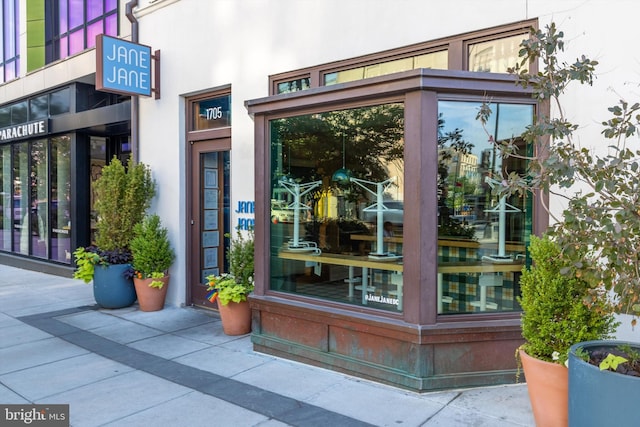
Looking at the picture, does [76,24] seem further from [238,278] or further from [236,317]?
[236,317]

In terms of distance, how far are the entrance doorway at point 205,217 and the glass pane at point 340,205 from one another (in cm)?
206

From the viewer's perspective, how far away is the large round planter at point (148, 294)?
6.50 meters

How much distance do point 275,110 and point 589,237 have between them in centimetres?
303

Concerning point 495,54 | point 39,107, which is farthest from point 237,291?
point 39,107

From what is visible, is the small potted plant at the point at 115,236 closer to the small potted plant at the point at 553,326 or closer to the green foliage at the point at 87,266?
the green foliage at the point at 87,266

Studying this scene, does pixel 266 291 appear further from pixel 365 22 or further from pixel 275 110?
pixel 365 22

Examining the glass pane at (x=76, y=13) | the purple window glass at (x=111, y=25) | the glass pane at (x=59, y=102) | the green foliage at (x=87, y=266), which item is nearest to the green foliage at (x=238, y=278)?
the green foliage at (x=87, y=266)

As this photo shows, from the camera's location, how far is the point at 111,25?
8.27 meters

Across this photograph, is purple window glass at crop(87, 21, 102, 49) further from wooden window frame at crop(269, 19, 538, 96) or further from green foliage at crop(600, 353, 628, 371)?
green foliage at crop(600, 353, 628, 371)

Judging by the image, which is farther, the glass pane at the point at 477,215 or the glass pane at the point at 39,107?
the glass pane at the point at 39,107

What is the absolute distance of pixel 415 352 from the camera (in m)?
3.78

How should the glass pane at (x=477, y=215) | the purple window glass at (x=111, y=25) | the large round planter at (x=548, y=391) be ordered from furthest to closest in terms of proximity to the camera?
the purple window glass at (x=111, y=25) < the glass pane at (x=477, y=215) < the large round planter at (x=548, y=391)

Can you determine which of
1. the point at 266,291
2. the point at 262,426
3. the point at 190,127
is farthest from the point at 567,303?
the point at 190,127

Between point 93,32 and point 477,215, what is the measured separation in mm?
7836
